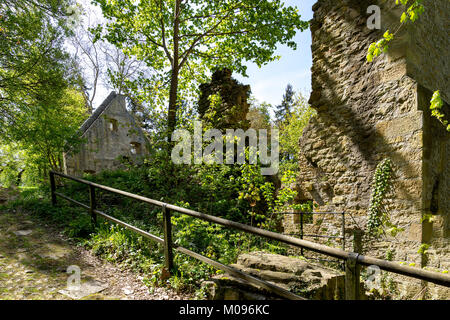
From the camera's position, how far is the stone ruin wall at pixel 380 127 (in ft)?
12.6

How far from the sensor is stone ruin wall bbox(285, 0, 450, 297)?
384cm

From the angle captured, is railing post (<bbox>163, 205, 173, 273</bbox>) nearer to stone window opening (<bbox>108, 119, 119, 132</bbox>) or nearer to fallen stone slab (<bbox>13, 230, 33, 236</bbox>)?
fallen stone slab (<bbox>13, 230, 33, 236</bbox>)

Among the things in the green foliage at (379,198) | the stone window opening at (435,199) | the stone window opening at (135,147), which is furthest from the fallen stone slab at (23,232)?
the stone window opening at (135,147)

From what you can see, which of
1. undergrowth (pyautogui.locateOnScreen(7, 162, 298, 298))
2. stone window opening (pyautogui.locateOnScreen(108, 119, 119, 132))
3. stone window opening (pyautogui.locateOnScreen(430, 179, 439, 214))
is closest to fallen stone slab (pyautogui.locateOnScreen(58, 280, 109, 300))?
undergrowth (pyautogui.locateOnScreen(7, 162, 298, 298))

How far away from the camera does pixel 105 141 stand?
13906 mm

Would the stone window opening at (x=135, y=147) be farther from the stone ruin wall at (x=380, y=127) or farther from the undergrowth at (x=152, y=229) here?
the stone ruin wall at (x=380, y=127)

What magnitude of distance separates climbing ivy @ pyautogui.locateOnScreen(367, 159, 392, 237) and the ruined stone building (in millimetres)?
9846

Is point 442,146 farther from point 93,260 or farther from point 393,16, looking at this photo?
point 93,260

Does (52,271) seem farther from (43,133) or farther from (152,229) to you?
(43,133)

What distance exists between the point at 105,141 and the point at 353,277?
1475 centimetres

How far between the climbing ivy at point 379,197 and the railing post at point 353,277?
3299mm

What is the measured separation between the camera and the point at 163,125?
718cm
